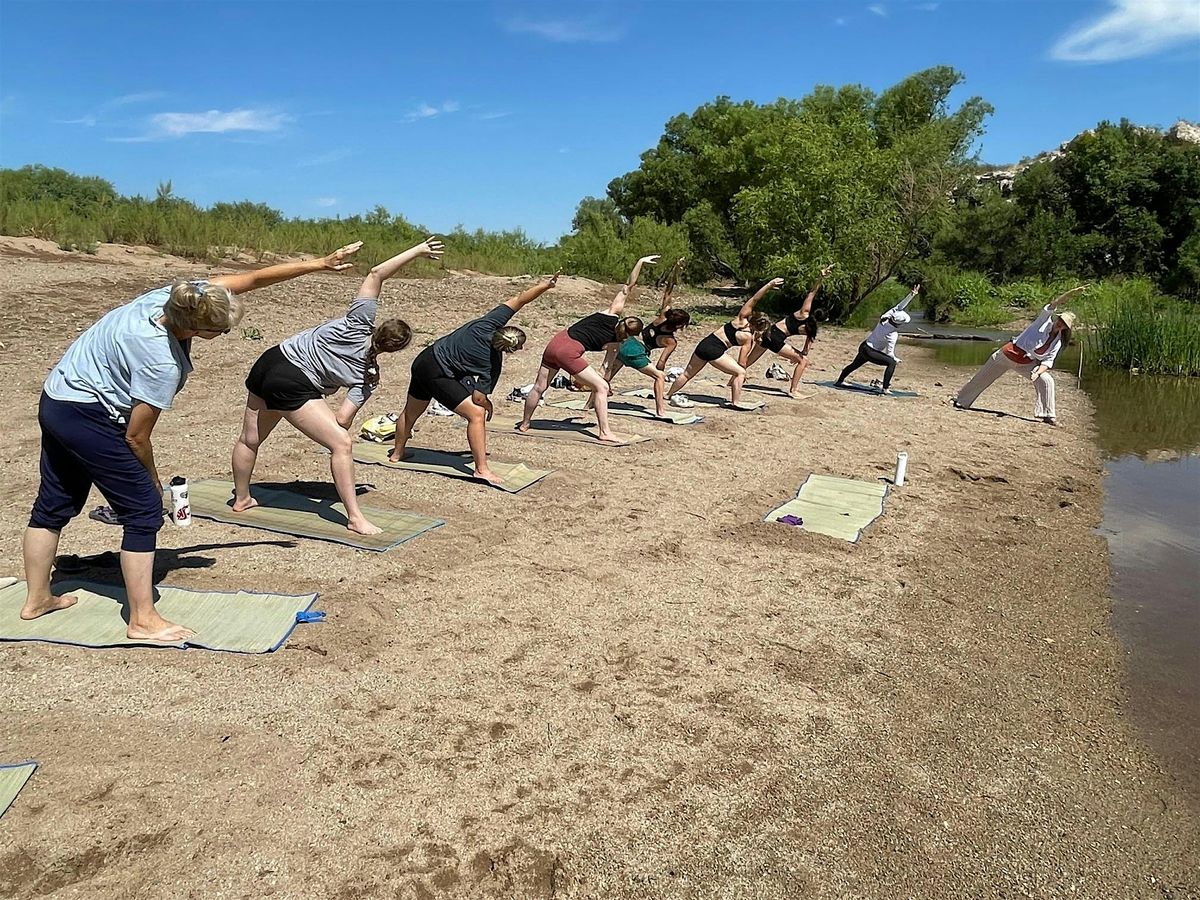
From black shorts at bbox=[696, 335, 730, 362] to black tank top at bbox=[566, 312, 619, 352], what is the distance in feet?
7.50

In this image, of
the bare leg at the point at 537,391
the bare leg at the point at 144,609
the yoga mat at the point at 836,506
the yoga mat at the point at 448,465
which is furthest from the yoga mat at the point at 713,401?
the bare leg at the point at 144,609

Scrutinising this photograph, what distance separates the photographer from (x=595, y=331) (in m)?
9.68

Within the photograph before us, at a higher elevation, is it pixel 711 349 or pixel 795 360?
pixel 711 349

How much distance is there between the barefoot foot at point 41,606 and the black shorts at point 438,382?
346cm

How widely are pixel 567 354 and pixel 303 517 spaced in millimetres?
3832

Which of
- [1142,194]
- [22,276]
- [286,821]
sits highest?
[1142,194]

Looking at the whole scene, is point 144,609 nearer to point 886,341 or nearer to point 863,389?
point 886,341

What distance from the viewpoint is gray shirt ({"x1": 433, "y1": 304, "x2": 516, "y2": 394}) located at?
7355 mm

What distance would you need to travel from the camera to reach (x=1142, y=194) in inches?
1523

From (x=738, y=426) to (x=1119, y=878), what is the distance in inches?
321

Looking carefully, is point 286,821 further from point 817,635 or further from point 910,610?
point 910,610

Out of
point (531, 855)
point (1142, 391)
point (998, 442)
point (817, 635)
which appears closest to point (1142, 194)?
point (1142, 391)

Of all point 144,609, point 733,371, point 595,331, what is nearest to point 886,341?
point 733,371

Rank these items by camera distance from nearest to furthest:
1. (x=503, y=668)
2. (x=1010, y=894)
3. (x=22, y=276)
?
(x=1010, y=894) < (x=503, y=668) < (x=22, y=276)
